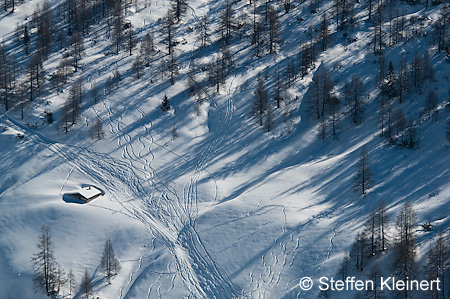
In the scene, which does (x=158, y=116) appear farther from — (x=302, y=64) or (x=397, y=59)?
(x=397, y=59)

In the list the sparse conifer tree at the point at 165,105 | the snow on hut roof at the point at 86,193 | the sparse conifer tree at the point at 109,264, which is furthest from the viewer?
the sparse conifer tree at the point at 165,105

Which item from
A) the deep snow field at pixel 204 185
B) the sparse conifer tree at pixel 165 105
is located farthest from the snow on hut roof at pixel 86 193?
the sparse conifer tree at pixel 165 105

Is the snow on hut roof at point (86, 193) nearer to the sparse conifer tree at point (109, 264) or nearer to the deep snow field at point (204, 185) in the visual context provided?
the deep snow field at point (204, 185)

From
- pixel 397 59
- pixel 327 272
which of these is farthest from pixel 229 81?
pixel 327 272

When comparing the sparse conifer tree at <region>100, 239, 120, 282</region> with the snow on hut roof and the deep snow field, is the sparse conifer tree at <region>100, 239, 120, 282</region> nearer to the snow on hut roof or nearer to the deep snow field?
the deep snow field

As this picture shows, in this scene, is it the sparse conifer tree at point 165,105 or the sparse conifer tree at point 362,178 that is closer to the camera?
the sparse conifer tree at point 362,178

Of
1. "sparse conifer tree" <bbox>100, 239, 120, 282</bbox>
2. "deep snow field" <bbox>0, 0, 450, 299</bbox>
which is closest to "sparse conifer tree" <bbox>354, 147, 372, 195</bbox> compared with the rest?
"deep snow field" <bbox>0, 0, 450, 299</bbox>

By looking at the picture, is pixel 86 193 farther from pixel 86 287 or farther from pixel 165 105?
pixel 165 105

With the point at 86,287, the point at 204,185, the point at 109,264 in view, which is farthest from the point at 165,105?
the point at 86,287

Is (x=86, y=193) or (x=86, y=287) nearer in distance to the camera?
(x=86, y=287)
